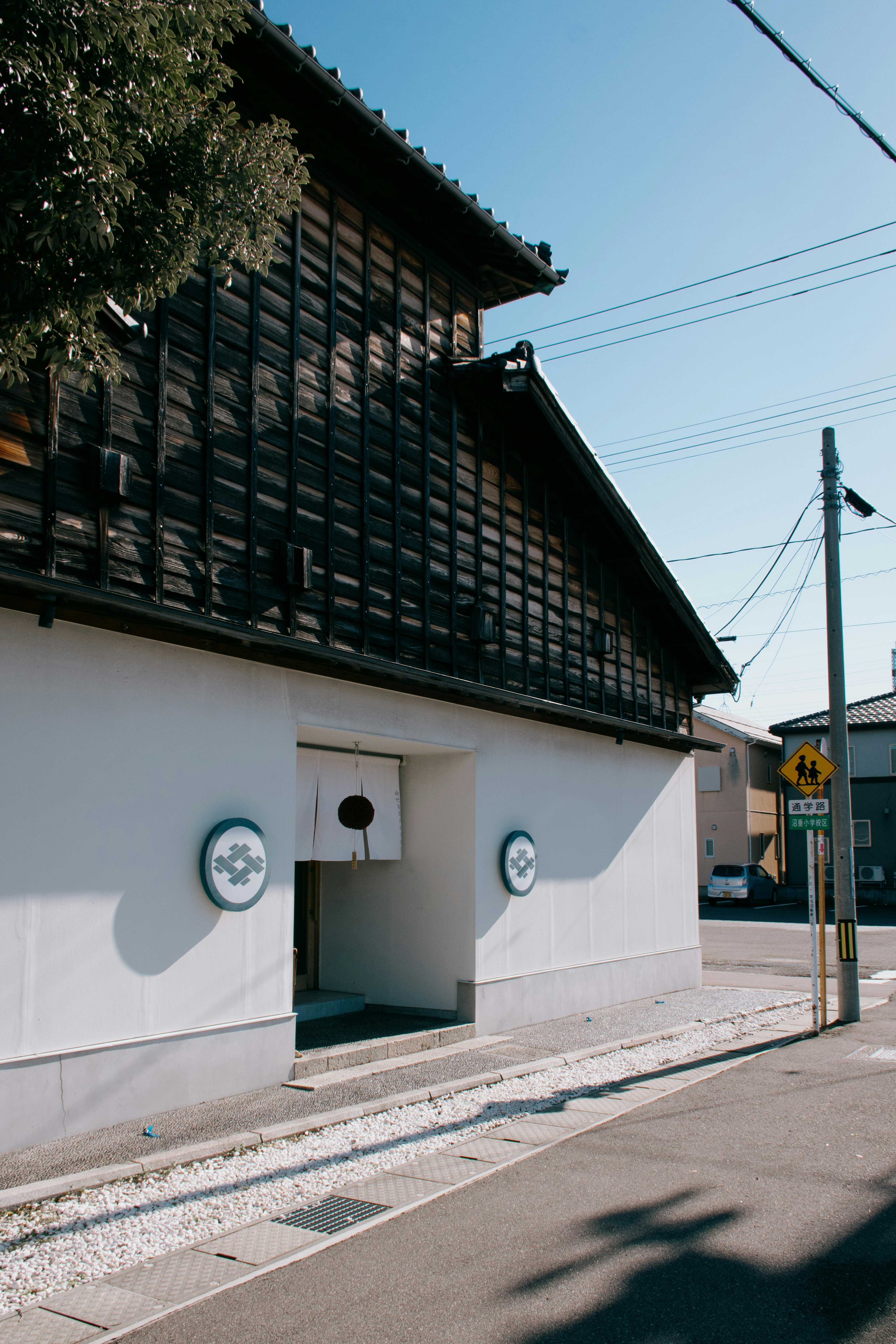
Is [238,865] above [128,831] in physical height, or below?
below

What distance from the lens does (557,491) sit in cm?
1292

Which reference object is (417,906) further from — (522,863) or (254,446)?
(254,446)

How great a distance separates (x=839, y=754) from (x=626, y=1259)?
8.17 metres

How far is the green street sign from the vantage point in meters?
11.1

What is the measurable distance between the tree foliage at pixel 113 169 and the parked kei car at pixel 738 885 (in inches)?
1371

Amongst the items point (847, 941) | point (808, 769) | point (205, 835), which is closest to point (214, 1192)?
point (205, 835)

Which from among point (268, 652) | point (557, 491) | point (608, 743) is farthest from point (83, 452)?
point (608, 743)

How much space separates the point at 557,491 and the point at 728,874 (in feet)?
90.4

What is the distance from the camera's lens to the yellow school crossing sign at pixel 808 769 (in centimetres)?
1135

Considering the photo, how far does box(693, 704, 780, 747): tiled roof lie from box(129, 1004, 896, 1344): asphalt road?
33348 mm

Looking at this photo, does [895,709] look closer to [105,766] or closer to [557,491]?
[557,491]

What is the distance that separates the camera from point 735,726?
42.0m

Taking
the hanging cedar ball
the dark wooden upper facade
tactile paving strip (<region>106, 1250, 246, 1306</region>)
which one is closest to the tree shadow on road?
tactile paving strip (<region>106, 1250, 246, 1306</region>)

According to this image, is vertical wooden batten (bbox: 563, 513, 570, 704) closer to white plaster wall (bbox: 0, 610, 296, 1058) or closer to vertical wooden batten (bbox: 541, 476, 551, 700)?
vertical wooden batten (bbox: 541, 476, 551, 700)
